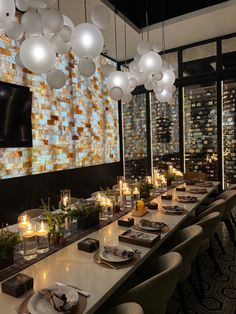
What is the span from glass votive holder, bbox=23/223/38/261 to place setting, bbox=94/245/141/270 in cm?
37

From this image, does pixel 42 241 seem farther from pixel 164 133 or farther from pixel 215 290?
pixel 164 133

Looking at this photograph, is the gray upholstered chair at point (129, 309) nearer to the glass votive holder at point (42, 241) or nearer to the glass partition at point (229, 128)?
the glass votive holder at point (42, 241)

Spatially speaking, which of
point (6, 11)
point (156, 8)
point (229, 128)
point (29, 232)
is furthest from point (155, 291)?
point (229, 128)

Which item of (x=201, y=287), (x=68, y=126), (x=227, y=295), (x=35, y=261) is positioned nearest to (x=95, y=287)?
(x=35, y=261)

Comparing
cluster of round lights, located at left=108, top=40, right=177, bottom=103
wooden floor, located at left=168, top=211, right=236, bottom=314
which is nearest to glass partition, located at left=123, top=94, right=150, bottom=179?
cluster of round lights, located at left=108, top=40, right=177, bottom=103

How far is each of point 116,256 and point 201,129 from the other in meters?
4.28

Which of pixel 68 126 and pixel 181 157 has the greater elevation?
pixel 68 126

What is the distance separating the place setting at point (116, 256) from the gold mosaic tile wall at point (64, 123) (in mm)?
2362

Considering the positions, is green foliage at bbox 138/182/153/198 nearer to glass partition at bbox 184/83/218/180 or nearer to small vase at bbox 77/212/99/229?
small vase at bbox 77/212/99/229

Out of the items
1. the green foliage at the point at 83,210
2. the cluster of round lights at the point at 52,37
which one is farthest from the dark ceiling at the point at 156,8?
the green foliage at the point at 83,210

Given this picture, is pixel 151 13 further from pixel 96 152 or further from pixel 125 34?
pixel 96 152

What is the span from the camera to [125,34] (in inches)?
178

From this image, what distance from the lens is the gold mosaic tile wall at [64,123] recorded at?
354 centimetres

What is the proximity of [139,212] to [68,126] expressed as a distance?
2728mm
